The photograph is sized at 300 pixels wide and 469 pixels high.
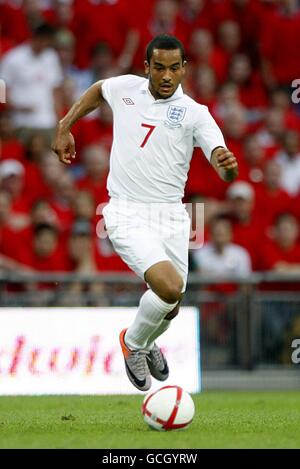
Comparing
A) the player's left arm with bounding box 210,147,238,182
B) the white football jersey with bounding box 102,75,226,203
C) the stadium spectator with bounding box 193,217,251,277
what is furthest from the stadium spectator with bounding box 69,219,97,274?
the player's left arm with bounding box 210,147,238,182

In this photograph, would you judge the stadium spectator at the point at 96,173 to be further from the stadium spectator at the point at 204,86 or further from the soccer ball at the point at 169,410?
the soccer ball at the point at 169,410

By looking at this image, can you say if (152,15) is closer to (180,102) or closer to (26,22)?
(26,22)

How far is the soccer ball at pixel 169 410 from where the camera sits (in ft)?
26.3

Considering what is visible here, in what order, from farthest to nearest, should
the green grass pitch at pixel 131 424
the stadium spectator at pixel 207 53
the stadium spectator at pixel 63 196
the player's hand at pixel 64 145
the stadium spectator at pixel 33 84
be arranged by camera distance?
1. the stadium spectator at pixel 207 53
2. the stadium spectator at pixel 33 84
3. the stadium spectator at pixel 63 196
4. the player's hand at pixel 64 145
5. the green grass pitch at pixel 131 424

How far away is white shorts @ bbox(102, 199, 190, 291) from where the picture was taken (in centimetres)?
866

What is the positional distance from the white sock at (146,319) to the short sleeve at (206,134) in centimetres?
115

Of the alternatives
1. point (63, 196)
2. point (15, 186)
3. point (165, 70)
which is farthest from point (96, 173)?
point (165, 70)

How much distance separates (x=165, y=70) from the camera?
344 inches

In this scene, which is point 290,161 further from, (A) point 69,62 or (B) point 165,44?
(B) point 165,44

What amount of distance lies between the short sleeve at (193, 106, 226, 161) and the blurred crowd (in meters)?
5.25

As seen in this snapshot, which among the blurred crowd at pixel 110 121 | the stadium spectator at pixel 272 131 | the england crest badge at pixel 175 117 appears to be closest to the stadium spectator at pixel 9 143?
the blurred crowd at pixel 110 121

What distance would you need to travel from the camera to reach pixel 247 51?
19.1 metres

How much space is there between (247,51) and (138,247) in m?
11.0

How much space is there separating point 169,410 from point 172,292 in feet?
2.94
